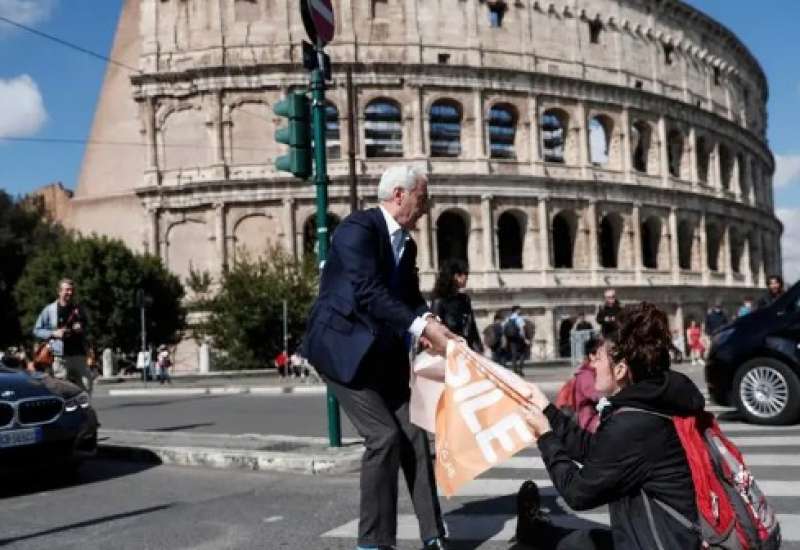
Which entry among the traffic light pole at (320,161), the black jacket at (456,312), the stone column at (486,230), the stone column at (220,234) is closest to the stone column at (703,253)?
the stone column at (486,230)

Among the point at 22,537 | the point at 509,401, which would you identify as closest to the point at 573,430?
the point at 509,401

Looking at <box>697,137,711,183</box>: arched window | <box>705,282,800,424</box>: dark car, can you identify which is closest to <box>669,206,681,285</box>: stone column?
<box>697,137,711,183</box>: arched window

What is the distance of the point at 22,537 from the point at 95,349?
34144 millimetres

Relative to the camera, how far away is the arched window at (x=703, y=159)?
4912 cm

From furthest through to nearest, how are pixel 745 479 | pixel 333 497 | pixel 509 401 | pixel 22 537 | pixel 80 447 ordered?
pixel 80 447 → pixel 333 497 → pixel 22 537 → pixel 509 401 → pixel 745 479

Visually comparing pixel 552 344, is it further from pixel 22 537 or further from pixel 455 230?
pixel 22 537

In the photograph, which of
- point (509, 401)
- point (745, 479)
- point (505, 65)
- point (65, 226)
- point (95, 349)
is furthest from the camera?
point (65, 226)

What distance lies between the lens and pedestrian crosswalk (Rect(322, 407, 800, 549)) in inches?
197

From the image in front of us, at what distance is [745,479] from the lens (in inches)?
122

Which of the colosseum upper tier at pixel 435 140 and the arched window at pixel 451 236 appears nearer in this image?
the colosseum upper tier at pixel 435 140

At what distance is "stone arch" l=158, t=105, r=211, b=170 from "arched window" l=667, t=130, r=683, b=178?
2490 cm

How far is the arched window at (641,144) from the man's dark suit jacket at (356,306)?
42.3 metres

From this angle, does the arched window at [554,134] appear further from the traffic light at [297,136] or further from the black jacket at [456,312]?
the traffic light at [297,136]

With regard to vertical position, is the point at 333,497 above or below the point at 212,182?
below
